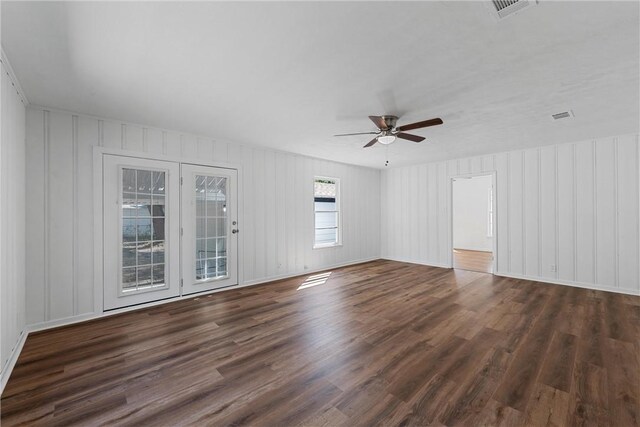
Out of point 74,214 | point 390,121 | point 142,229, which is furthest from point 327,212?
point 74,214

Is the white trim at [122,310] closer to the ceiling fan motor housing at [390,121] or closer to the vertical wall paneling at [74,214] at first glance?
the vertical wall paneling at [74,214]

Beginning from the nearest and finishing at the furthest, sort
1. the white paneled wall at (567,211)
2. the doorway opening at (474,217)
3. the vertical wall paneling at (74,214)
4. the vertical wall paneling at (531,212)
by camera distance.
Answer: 1. the vertical wall paneling at (74,214)
2. the white paneled wall at (567,211)
3. the vertical wall paneling at (531,212)
4. the doorway opening at (474,217)

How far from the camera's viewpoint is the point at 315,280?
17.0ft

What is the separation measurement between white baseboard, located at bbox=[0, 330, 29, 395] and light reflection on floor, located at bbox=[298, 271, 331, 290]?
3270 millimetres


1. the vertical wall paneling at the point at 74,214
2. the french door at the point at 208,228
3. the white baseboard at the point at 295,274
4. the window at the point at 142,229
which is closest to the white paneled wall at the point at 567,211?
the white baseboard at the point at 295,274

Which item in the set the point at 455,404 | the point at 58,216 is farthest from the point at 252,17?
the point at 58,216

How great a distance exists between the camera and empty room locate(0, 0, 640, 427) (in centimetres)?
179

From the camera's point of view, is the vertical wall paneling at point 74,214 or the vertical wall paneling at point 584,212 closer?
the vertical wall paneling at point 74,214

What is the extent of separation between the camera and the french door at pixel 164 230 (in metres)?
3.55

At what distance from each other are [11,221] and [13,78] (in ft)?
4.25

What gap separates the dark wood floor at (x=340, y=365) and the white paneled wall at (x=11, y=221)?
29 centimetres

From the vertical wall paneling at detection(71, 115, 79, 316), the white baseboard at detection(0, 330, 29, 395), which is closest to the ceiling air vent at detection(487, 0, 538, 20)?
the white baseboard at detection(0, 330, 29, 395)

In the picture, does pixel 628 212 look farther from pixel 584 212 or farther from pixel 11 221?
pixel 11 221

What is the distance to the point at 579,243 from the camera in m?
4.67
